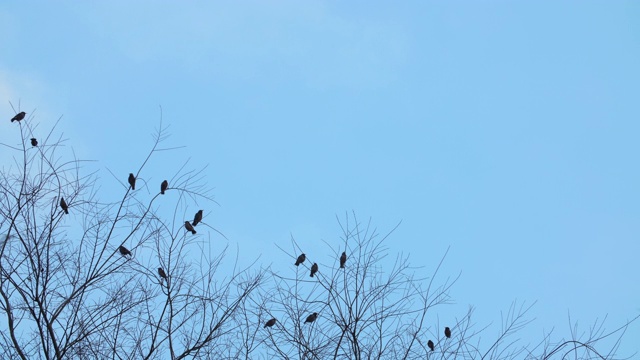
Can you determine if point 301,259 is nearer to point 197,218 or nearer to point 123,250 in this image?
point 197,218

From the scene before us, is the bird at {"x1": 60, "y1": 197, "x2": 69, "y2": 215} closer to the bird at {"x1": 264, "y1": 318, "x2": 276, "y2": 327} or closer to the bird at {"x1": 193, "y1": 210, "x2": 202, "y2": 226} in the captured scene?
the bird at {"x1": 193, "y1": 210, "x2": 202, "y2": 226}

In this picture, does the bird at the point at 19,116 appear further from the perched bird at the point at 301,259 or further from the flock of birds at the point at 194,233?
the perched bird at the point at 301,259

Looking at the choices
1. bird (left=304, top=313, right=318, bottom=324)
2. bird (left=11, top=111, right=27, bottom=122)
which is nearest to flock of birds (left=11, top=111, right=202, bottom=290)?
bird (left=11, top=111, right=27, bottom=122)

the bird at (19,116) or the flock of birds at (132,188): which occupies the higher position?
the bird at (19,116)

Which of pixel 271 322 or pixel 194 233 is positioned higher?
pixel 194 233

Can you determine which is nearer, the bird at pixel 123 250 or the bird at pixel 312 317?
the bird at pixel 123 250

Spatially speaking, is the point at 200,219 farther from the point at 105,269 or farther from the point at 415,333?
the point at 415,333

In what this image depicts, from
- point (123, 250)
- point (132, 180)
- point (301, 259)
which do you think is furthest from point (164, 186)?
point (301, 259)

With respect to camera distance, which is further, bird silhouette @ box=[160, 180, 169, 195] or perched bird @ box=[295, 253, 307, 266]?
perched bird @ box=[295, 253, 307, 266]

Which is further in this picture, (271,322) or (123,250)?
(271,322)

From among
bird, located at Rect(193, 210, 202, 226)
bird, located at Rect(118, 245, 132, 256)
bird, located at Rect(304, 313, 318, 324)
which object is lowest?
bird, located at Rect(304, 313, 318, 324)

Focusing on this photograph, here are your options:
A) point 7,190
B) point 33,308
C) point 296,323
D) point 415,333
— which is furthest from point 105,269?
point 415,333

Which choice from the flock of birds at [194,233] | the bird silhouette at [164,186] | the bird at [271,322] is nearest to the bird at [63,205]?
the flock of birds at [194,233]

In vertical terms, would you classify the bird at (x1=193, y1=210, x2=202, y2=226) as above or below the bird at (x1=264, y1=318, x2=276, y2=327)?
above
